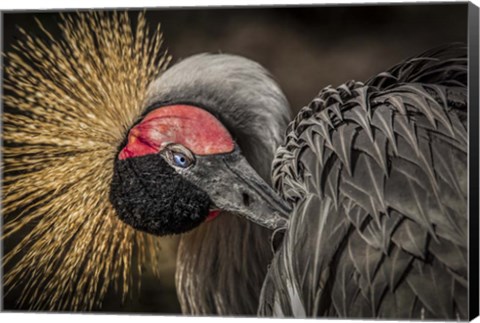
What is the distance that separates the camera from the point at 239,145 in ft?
12.3

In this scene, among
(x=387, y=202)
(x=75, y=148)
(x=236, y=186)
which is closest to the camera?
(x=387, y=202)

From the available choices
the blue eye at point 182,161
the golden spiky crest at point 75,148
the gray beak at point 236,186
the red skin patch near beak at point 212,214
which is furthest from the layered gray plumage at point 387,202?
the golden spiky crest at point 75,148

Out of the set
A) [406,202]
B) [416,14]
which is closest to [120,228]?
[406,202]

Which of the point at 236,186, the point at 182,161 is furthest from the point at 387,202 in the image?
the point at 182,161

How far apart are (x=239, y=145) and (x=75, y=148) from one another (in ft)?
2.30

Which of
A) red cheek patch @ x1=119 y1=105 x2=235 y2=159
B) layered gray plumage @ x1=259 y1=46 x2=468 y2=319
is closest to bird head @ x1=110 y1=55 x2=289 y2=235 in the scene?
red cheek patch @ x1=119 y1=105 x2=235 y2=159

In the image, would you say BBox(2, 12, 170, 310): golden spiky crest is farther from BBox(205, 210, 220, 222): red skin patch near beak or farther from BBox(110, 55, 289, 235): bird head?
BBox(205, 210, 220, 222): red skin patch near beak

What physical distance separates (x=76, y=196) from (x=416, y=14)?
5.19 ft

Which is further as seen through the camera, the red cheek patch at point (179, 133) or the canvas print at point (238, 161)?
the red cheek patch at point (179, 133)

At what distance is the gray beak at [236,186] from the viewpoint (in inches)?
144

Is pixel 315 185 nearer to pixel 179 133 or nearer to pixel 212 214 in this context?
pixel 212 214

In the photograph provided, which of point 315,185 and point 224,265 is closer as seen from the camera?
point 315,185

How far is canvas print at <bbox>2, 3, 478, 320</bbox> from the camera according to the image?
3.39 m

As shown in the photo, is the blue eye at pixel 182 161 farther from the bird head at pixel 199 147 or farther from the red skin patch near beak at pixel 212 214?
the red skin patch near beak at pixel 212 214
